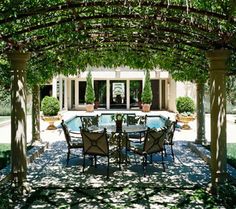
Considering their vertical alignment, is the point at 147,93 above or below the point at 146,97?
above

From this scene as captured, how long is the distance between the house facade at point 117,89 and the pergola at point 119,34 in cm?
1984

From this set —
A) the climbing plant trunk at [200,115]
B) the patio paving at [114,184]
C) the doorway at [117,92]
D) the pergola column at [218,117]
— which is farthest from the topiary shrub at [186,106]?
the doorway at [117,92]

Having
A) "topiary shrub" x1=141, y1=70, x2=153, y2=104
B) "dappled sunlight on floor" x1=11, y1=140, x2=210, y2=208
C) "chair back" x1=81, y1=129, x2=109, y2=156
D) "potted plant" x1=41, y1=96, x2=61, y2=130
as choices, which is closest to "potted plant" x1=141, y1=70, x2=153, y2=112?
"topiary shrub" x1=141, y1=70, x2=153, y2=104

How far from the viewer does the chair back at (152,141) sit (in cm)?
761

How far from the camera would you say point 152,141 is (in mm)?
7758

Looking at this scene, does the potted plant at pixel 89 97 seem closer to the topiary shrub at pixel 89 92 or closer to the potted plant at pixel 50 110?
the topiary shrub at pixel 89 92

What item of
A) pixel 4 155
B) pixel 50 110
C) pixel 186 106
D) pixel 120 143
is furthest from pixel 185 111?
pixel 4 155

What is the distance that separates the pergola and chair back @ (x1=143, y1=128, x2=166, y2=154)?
5.29 feet

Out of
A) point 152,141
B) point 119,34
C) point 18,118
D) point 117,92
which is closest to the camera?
point 18,118

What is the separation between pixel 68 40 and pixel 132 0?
251cm

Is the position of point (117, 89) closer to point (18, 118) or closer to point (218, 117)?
point (18, 118)

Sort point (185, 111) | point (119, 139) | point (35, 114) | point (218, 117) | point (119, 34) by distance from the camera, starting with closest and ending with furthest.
Answer: point (218, 117)
point (119, 34)
point (119, 139)
point (35, 114)
point (185, 111)

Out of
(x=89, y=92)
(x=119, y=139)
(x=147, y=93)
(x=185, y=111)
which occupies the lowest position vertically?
(x=119, y=139)

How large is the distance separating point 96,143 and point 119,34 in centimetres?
241
